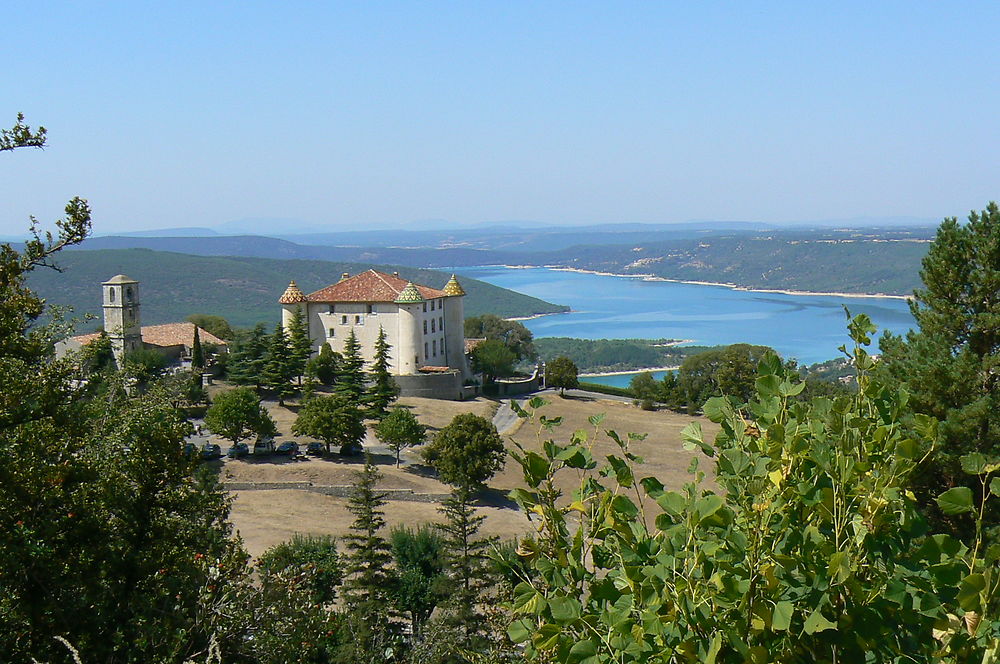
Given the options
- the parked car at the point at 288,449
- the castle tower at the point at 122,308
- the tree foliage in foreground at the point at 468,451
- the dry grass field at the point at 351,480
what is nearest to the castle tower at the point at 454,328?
the dry grass field at the point at 351,480

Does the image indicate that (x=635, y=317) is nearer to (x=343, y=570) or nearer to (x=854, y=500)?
(x=343, y=570)

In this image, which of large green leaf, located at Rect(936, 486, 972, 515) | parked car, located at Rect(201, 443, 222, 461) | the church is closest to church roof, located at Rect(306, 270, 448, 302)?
the church

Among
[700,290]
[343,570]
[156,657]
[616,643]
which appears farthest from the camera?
[700,290]

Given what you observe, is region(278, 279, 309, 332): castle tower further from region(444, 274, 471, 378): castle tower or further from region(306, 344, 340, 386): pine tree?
region(444, 274, 471, 378): castle tower

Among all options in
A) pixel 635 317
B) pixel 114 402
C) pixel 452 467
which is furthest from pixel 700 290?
pixel 114 402

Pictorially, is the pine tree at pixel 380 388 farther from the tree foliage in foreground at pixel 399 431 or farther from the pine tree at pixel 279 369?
the pine tree at pixel 279 369

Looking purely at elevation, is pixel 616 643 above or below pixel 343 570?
above
